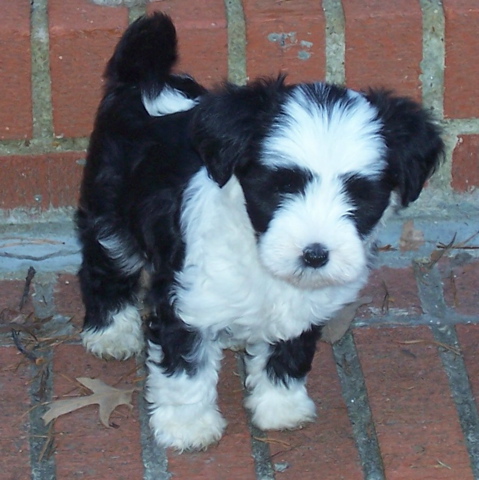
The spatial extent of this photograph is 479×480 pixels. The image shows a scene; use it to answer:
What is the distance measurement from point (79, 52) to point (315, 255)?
126 cm

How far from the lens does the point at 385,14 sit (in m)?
3.27

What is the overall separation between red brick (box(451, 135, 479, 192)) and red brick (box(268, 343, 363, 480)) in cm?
89

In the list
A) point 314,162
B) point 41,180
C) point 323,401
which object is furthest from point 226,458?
point 41,180

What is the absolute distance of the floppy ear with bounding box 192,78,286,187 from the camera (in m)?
2.48

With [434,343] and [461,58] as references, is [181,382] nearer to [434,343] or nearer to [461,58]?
[434,343]

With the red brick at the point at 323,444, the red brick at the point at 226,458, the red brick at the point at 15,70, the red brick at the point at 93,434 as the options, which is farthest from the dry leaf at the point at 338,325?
the red brick at the point at 15,70

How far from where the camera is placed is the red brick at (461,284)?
3395mm

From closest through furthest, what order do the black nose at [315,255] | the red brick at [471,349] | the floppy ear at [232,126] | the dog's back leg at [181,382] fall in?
the black nose at [315,255] → the floppy ear at [232,126] → the dog's back leg at [181,382] → the red brick at [471,349]

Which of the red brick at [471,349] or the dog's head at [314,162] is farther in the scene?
the red brick at [471,349]

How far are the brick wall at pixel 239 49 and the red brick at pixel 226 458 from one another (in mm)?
1054

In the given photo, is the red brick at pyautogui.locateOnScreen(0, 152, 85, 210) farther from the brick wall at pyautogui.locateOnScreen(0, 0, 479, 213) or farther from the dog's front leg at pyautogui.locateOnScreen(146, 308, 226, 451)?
the dog's front leg at pyautogui.locateOnScreen(146, 308, 226, 451)

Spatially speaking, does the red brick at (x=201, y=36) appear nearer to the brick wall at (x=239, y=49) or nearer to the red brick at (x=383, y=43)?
the brick wall at (x=239, y=49)

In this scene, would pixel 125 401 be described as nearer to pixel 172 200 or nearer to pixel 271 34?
pixel 172 200

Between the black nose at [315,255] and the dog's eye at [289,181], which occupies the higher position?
the dog's eye at [289,181]
